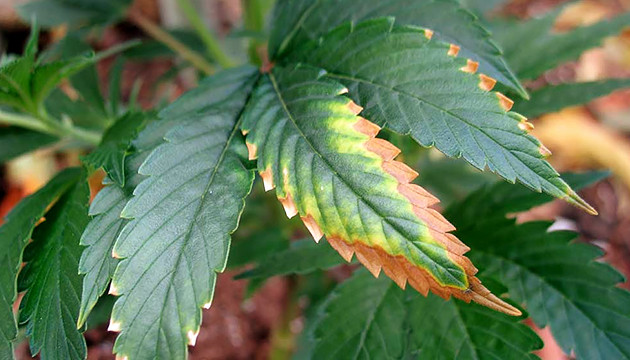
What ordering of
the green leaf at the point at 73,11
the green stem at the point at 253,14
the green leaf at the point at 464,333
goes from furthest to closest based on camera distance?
the green leaf at the point at 73,11
the green stem at the point at 253,14
the green leaf at the point at 464,333

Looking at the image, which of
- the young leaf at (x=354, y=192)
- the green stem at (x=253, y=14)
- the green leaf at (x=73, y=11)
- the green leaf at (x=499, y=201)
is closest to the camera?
the young leaf at (x=354, y=192)

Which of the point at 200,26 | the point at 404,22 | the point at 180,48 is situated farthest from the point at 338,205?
the point at 180,48

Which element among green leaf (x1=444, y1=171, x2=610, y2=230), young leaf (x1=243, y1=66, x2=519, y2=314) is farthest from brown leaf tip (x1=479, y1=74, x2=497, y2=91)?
green leaf (x1=444, y1=171, x2=610, y2=230)

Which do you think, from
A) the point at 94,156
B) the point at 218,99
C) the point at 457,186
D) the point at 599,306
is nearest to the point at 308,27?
the point at 218,99

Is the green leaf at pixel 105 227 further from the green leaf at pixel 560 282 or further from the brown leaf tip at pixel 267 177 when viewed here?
the green leaf at pixel 560 282

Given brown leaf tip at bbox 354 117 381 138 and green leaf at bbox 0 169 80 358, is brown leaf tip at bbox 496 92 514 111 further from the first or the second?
green leaf at bbox 0 169 80 358

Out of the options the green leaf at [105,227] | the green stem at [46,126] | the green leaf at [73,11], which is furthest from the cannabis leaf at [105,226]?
the green leaf at [73,11]

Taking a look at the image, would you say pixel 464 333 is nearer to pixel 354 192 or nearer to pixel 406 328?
pixel 406 328
